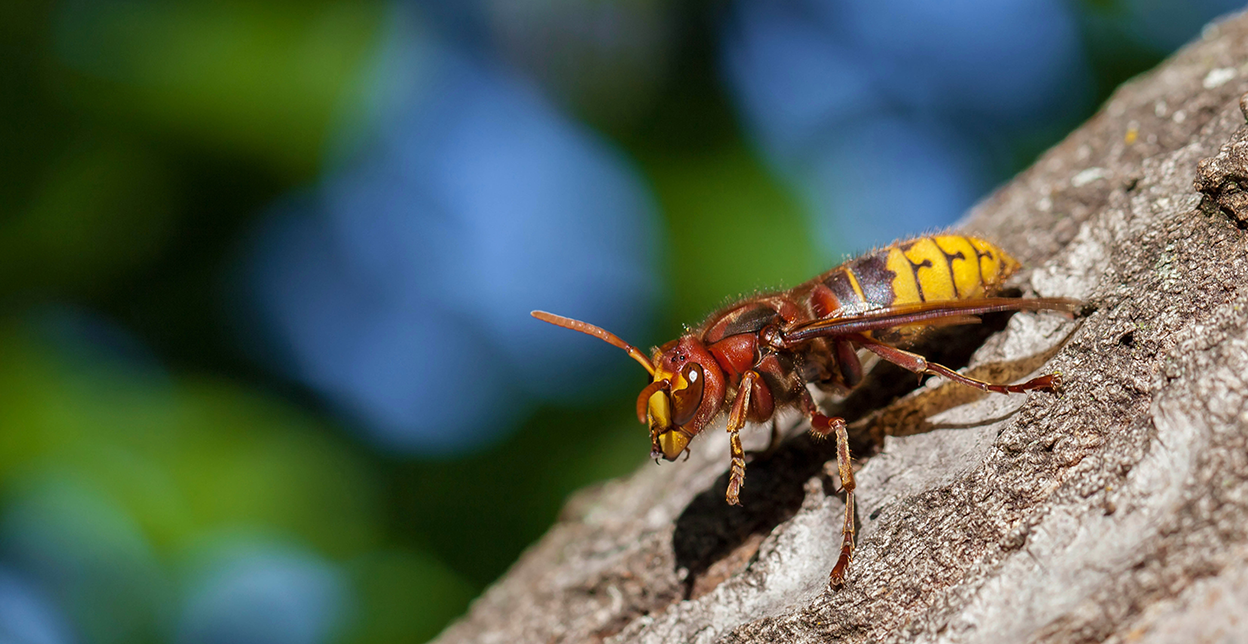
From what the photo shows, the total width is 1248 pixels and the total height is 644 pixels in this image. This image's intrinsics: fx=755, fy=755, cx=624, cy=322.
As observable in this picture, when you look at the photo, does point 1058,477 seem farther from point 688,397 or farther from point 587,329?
point 587,329

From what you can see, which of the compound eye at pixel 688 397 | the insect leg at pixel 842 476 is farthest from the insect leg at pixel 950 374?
the compound eye at pixel 688 397

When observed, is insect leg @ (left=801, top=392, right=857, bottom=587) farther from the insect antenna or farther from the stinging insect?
the insect antenna

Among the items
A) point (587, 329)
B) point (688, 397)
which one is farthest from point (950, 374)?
point (587, 329)

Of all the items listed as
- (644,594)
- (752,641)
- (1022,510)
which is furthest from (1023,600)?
(644,594)

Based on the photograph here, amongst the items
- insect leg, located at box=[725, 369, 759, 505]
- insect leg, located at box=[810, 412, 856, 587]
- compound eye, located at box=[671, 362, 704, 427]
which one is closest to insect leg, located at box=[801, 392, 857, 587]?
insect leg, located at box=[810, 412, 856, 587]

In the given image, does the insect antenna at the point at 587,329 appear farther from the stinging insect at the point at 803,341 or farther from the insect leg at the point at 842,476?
the insect leg at the point at 842,476

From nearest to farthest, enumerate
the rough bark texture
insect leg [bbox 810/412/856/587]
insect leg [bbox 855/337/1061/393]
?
1. the rough bark texture
2. insect leg [bbox 855/337/1061/393]
3. insect leg [bbox 810/412/856/587]
